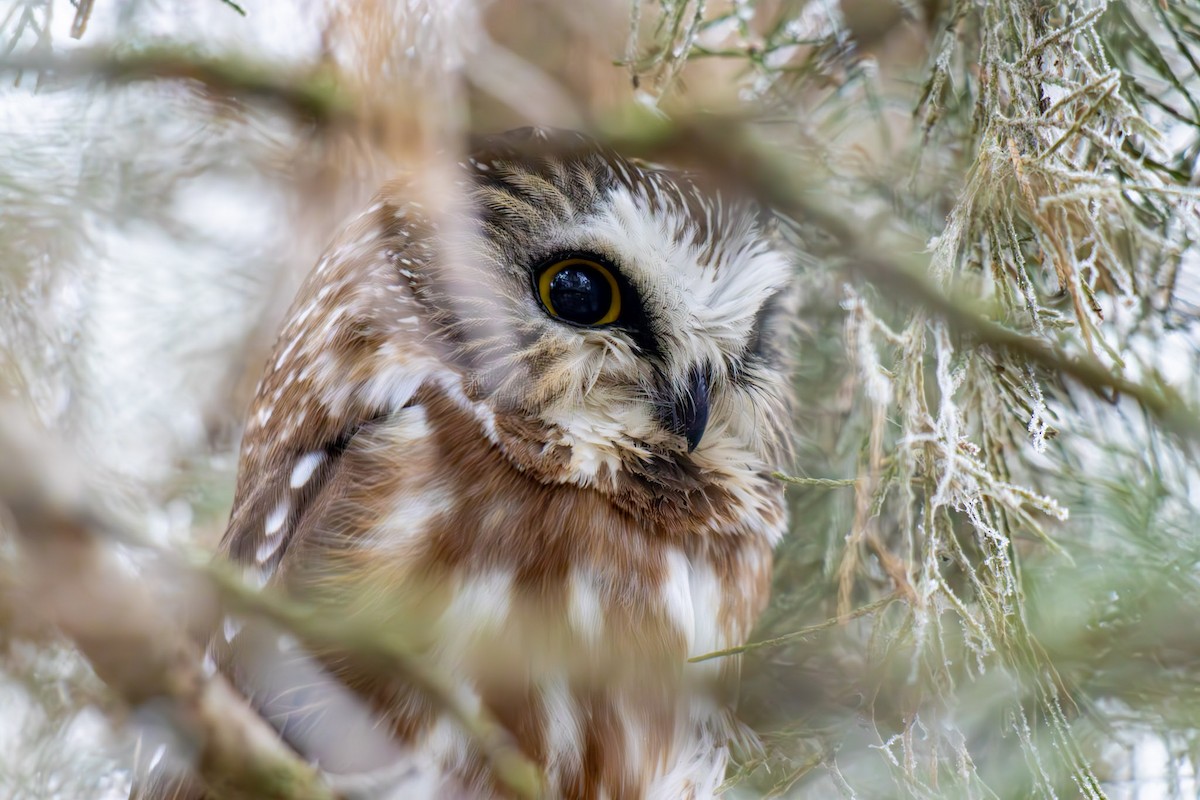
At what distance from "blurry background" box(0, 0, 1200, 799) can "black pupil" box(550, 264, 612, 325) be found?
28cm

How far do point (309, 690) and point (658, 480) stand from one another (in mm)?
731

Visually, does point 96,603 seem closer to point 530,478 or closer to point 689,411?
point 530,478

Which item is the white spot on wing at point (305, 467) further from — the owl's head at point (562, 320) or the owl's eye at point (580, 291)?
the owl's eye at point (580, 291)

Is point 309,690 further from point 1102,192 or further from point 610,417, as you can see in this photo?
point 1102,192

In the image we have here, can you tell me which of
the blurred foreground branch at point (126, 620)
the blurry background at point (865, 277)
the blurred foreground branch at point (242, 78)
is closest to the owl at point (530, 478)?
the blurry background at point (865, 277)

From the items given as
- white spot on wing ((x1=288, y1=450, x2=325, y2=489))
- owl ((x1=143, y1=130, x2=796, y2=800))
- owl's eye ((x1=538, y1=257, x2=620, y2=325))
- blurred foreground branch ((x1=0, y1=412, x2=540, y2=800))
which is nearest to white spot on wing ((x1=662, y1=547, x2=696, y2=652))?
owl ((x1=143, y1=130, x2=796, y2=800))

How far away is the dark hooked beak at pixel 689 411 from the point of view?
6.08 ft

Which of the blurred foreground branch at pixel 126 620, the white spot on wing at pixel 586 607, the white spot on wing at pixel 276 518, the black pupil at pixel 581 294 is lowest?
the white spot on wing at pixel 276 518

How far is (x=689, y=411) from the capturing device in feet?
6.12

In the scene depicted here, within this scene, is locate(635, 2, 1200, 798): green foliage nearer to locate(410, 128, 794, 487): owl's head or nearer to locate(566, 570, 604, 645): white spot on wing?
locate(410, 128, 794, 487): owl's head

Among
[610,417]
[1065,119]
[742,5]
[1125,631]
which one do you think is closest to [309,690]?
[610,417]

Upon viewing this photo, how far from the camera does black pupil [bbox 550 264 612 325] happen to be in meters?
1.83

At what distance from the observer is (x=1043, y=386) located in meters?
1.69

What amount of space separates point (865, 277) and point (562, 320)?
61 cm
